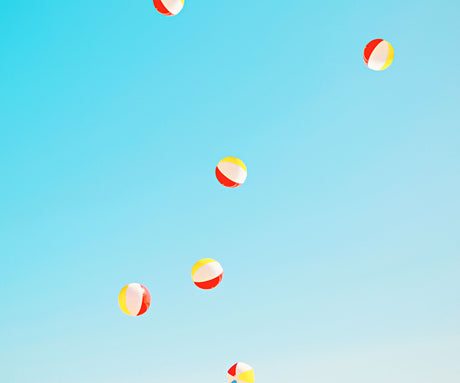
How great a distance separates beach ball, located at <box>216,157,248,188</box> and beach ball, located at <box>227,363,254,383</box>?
4.84 m

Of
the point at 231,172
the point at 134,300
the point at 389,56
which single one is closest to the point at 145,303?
the point at 134,300

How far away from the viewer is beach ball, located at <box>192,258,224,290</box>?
11.2 m

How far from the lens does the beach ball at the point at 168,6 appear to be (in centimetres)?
1093

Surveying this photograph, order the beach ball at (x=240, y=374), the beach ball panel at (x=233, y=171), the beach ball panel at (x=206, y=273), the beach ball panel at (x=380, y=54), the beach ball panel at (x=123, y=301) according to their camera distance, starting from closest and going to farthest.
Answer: the beach ball panel at (x=123, y=301)
the beach ball panel at (x=206, y=273)
the beach ball at (x=240, y=374)
the beach ball panel at (x=380, y=54)
the beach ball panel at (x=233, y=171)

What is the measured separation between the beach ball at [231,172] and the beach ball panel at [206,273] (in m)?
2.35

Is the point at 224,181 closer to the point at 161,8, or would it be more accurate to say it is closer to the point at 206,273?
the point at 206,273

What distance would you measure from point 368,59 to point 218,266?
6.99m

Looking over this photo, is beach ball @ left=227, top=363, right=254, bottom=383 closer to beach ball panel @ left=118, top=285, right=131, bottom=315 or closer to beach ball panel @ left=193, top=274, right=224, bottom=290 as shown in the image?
beach ball panel @ left=193, top=274, right=224, bottom=290

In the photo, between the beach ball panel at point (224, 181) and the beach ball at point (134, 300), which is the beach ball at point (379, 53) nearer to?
the beach ball panel at point (224, 181)

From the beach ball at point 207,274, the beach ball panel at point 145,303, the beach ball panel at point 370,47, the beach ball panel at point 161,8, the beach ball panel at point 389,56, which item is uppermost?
the beach ball panel at point 161,8

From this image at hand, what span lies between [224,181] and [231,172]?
35 centimetres

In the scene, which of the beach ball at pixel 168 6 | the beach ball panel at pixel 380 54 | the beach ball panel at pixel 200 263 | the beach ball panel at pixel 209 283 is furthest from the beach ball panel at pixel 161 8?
the beach ball panel at pixel 209 283

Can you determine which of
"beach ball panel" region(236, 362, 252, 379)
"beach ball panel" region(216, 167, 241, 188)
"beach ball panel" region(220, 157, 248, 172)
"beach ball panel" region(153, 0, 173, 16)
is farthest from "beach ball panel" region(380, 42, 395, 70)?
"beach ball panel" region(236, 362, 252, 379)

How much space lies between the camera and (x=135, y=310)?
35.4 ft
